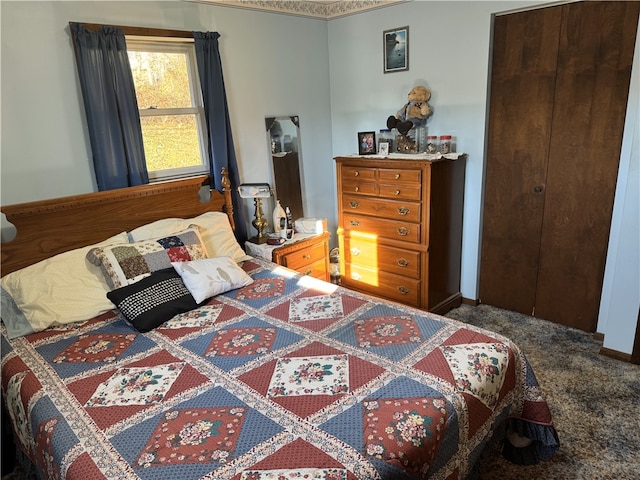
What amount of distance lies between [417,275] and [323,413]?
1877mm

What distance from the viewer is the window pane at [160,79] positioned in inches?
111

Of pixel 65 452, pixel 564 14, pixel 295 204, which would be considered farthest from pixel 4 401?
pixel 564 14

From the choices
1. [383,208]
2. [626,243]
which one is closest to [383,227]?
[383,208]

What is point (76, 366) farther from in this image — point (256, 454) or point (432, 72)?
point (432, 72)

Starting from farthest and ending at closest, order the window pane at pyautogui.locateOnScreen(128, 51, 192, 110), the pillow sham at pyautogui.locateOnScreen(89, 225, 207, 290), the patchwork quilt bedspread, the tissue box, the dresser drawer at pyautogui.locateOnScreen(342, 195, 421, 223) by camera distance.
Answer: the tissue box → the dresser drawer at pyautogui.locateOnScreen(342, 195, 421, 223) → the window pane at pyautogui.locateOnScreen(128, 51, 192, 110) → the pillow sham at pyautogui.locateOnScreen(89, 225, 207, 290) → the patchwork quilt bedspread

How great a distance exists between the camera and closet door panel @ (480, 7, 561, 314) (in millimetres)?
2820

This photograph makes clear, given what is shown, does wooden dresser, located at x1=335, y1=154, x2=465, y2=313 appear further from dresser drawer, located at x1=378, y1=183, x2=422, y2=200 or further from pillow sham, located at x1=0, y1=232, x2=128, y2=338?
pillow sham, located at x1=0, y1=232, x2=128, y2=338

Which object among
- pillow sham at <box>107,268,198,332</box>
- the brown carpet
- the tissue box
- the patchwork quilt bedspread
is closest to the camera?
the patchwork quilt bedspread

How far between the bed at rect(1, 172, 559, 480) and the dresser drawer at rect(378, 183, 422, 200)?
95 cm

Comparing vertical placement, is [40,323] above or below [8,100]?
below

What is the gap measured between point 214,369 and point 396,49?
2.75m

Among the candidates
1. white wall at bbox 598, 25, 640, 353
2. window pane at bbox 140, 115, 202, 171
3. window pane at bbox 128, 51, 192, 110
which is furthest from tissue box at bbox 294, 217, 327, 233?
white wall at bbox 598, 25, 640, 353

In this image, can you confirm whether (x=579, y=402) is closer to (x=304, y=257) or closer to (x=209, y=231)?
(x=304, y=257)

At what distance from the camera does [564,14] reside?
2.66m
